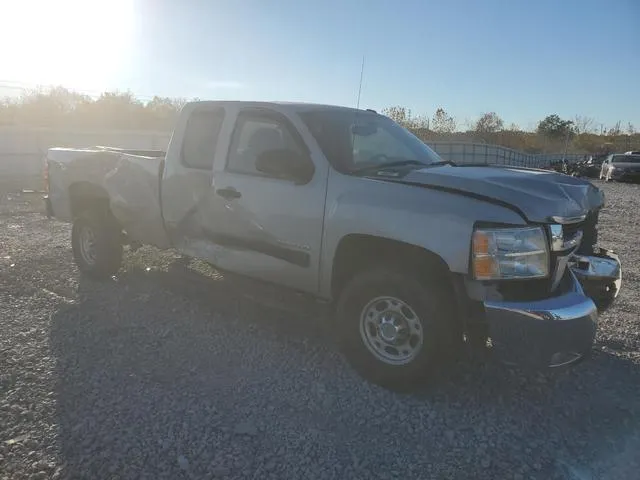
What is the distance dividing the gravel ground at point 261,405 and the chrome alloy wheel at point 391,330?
0.28 meters

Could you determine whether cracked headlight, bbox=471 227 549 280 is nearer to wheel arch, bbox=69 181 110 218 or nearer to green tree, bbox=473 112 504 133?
wheel arch, bbox=69 181 110 218

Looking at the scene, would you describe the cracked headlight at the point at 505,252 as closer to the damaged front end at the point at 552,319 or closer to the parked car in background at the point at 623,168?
the damaged front end at the point at 552,319

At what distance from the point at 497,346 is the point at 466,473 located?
0.76 meters

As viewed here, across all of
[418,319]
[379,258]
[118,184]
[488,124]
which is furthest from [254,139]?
[488,124]

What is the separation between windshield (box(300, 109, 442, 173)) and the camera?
4258mm

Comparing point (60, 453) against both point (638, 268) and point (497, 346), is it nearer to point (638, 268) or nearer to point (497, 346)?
point (497, 346)

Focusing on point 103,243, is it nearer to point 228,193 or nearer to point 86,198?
point 86,198

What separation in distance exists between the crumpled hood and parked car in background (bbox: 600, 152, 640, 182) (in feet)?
92.5

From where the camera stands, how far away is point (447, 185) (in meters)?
3.61

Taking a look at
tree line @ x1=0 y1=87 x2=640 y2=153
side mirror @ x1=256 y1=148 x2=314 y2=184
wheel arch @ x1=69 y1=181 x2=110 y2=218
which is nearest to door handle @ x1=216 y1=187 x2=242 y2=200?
side mirror @ x1=256 y1=148 x2=314 y2=184

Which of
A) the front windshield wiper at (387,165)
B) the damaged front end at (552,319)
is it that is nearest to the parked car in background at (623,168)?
the front windshield wiper at (387,165)

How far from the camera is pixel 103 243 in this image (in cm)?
612

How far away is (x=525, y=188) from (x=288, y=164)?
5.61 feet

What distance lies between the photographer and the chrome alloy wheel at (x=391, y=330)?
3680 millimetres
